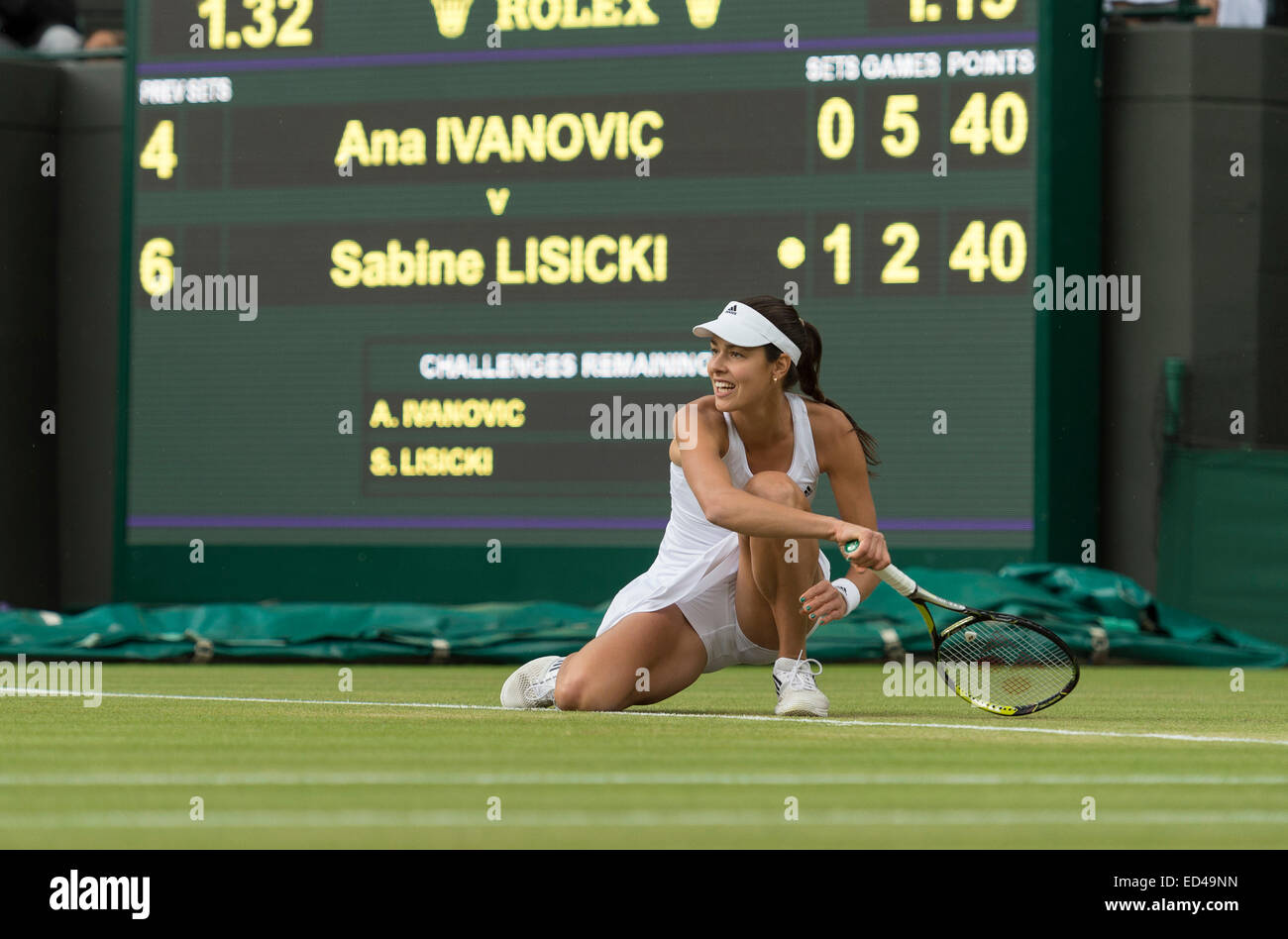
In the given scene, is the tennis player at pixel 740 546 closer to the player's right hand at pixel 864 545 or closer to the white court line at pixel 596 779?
the player's right hand at pixel 864 545

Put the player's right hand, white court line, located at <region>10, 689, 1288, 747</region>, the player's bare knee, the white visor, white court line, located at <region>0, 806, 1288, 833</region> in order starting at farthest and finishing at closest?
the player's bare knee, the white visor, white court line, located at <region>10, 689, 1288, 747</region>, the player's right hand, white court line, located at <region>0, 806, 1288, 833</region>

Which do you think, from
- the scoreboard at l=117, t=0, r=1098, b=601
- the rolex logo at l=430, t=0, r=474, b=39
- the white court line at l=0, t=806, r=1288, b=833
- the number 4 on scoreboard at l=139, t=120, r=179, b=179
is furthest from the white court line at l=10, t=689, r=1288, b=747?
the rolex logo at l=430, t=0, r=474, b=39

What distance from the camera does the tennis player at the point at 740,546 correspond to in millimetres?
4953

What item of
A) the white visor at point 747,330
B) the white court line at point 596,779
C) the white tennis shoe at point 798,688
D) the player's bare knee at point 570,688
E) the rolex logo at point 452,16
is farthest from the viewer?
the rolex logo at point 452,16

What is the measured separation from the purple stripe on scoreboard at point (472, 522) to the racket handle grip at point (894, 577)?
4282mm

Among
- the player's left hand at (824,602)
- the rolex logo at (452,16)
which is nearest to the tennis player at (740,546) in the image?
the player's left hand at (824,602)

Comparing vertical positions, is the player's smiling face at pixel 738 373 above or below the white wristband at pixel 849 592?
above

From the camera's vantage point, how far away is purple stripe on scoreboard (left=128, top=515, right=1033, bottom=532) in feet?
29.7

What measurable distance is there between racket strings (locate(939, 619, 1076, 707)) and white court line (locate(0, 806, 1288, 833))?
1563 mm

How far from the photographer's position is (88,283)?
11102mm

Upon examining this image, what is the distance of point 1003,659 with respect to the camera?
5117 millimetres

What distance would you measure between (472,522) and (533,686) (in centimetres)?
400

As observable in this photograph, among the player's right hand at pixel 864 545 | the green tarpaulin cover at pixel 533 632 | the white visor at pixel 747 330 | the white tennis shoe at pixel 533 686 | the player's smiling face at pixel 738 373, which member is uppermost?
the white visor at pixel 747 330

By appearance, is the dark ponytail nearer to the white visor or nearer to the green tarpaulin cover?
the white visor
